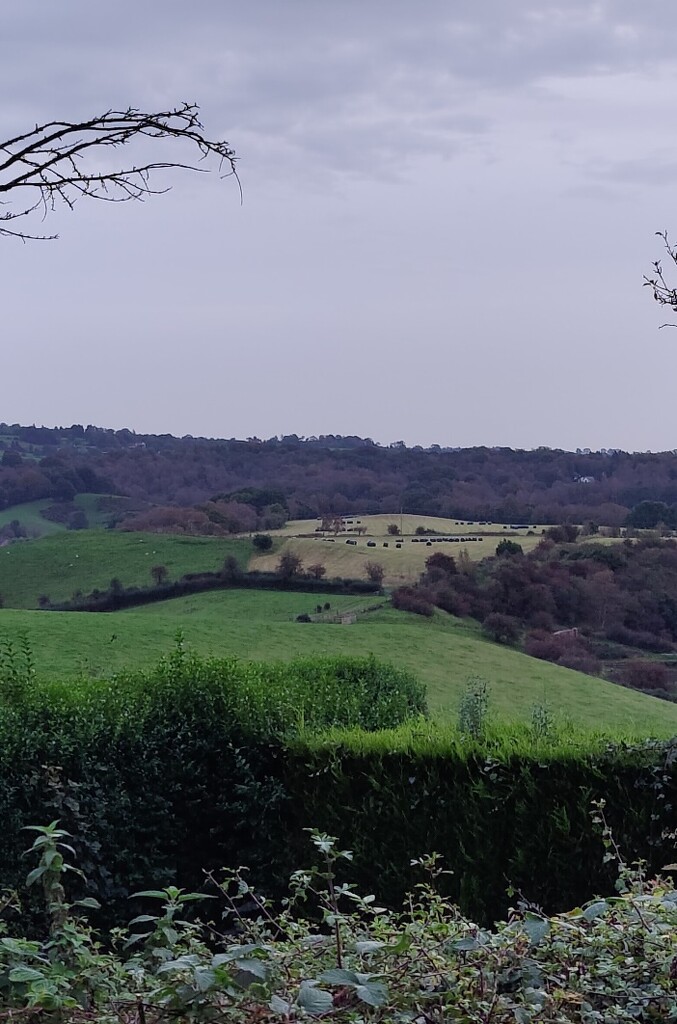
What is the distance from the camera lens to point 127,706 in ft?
20.6

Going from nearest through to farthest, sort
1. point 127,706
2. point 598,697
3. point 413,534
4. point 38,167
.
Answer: point 38,167 → point 127,706 → point 598,697 → point 413,534

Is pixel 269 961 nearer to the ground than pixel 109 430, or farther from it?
nearer to the ground

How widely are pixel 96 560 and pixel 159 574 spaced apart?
→ 5.28 meters

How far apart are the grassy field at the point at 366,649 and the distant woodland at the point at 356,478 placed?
19.4 m

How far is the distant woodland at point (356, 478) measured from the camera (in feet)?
170

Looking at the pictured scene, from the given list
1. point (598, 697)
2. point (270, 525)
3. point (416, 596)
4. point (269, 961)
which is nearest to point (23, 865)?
point (269, 961)

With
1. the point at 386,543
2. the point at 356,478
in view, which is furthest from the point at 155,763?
the point at 356,478

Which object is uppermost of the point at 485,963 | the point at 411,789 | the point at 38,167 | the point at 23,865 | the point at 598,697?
the point at 38,167

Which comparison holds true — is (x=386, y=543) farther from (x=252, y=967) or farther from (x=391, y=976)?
(x=252, y=967)

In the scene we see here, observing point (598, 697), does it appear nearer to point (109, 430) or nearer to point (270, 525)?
point (270, 525)

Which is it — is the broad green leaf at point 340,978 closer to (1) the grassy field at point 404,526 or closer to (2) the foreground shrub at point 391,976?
(2) the foreground shrub at point 391,976

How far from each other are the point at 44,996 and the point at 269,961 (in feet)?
1.66

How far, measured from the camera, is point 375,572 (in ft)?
141

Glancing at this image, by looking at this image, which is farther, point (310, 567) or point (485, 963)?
point (310, 567)
